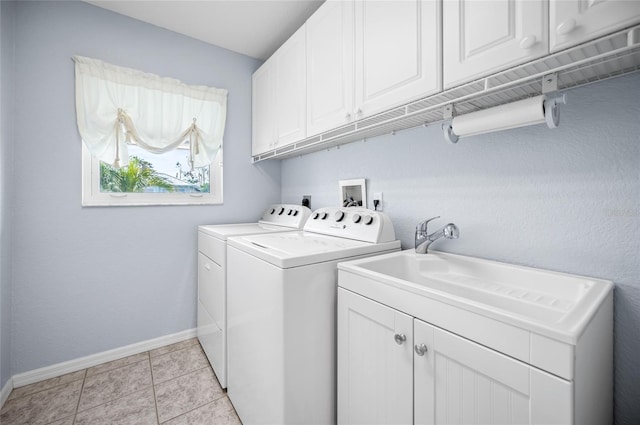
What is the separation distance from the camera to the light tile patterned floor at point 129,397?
1555 mm

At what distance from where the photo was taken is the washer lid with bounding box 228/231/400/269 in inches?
48.3

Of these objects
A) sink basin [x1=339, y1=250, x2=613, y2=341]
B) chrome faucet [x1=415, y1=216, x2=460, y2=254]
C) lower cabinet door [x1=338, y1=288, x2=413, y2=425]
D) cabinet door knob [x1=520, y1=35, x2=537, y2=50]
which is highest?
cabinet door knob [x1=520, y1=35, x2=537, y2=50]

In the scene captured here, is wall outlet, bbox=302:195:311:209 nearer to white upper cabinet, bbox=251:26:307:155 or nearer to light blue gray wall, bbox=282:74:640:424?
white upper cabinet, bbox=251:26:307:155

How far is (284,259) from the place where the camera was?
46.3 inches

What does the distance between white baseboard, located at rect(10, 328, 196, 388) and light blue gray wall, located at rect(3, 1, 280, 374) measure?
0.14 ft

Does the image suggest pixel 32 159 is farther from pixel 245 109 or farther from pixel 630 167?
pixel 630 167

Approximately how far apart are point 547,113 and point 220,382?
222 centimetres

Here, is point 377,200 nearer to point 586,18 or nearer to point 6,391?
point 586,18

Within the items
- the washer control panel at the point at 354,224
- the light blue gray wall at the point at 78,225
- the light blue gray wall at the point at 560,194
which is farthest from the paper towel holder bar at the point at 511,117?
the light blue gray wall at the point at 78,225

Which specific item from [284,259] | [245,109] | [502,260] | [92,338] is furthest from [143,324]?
[502,260]

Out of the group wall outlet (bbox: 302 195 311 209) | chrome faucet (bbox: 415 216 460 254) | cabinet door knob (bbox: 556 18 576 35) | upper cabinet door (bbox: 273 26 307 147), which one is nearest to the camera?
cabinet door knob (bbox: 556 18 576 35)

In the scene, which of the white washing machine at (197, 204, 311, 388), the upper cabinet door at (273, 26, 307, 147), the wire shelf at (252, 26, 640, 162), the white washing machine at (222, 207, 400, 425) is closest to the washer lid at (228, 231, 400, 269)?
the white washing machine at (222, 207, 400, 425)

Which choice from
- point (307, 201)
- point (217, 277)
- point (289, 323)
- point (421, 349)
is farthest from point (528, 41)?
point (217, 277)

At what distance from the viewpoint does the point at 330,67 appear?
1.66 m
